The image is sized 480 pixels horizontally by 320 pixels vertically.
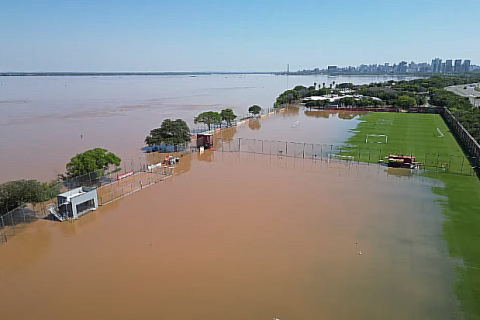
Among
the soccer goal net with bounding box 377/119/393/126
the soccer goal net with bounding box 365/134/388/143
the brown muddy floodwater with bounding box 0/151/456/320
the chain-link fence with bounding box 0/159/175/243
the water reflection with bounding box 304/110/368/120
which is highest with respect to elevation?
the water reflection with bounding box 304/110/368/120

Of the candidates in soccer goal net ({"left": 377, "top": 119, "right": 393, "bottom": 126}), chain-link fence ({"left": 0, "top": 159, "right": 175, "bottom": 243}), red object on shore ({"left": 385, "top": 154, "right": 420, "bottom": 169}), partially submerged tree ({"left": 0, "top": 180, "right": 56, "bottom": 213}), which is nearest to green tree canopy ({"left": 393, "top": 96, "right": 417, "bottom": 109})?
soccer goal net ({"left": 377, "top": 119, "right": 393, "bottom": 126})

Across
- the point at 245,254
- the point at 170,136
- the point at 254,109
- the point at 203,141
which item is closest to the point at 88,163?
the point at 170,136

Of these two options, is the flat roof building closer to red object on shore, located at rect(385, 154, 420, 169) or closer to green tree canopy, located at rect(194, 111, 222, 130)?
red object on shore, located at rect(385, 154, 420, 169)

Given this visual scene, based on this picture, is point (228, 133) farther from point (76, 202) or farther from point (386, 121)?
point (76, 202)

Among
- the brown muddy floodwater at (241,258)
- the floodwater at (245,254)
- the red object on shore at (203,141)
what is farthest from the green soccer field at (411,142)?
the red object on shore at (203,141)

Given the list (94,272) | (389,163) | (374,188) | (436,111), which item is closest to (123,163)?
(94,272)

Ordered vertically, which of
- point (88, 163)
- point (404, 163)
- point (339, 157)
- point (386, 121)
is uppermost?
point (88, 163)
